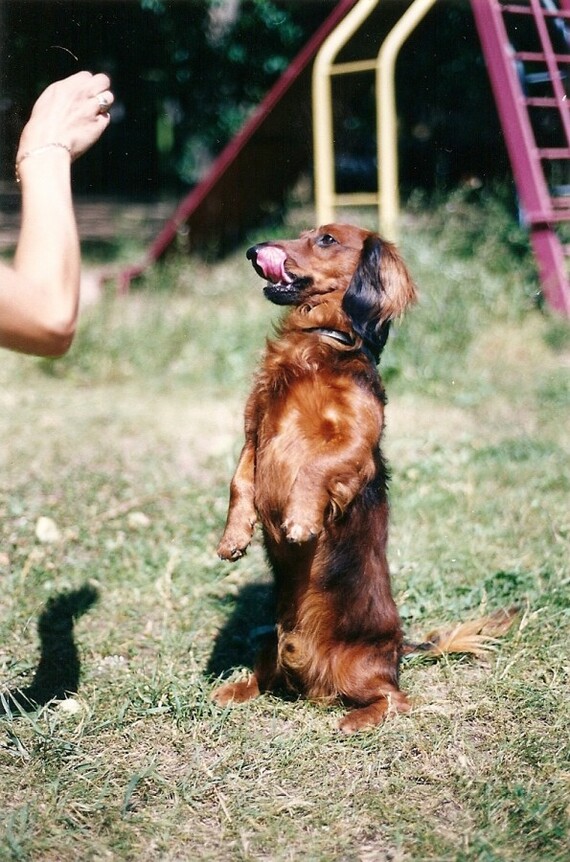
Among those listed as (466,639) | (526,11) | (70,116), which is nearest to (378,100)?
(526,11)

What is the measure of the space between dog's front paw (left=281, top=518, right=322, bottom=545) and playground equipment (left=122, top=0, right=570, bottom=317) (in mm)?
5173

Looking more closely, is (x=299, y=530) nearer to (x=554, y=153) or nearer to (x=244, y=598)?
(x=244, y=598)

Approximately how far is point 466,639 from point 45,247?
1.98 meters

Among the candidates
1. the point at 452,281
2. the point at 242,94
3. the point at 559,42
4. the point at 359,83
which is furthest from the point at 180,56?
the point at 452,281

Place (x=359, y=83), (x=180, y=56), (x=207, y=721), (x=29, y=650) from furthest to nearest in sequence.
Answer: (x=180, y=56) < (x=359, y=83) < (x=29, y=650) < (x=207, y=721)

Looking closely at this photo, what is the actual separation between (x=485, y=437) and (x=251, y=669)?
2.82 meters

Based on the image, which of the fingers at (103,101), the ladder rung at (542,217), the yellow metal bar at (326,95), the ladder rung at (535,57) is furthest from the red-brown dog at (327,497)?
the yellow metal bar at (326,95)

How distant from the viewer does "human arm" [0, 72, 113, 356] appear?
5.69 feet

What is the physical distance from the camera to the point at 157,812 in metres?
2.27

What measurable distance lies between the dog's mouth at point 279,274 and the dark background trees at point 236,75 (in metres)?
7.46

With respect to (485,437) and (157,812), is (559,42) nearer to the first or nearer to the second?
(485,437)

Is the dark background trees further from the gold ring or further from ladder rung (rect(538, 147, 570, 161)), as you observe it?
the gold ring

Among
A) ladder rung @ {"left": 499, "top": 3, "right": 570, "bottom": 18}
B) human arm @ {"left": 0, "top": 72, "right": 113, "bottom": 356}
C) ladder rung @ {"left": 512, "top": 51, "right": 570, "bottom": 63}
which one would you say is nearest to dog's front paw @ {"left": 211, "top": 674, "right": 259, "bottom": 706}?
human arm @ {"left": 0, "top": 72, "right": 113, "bottom": 356}

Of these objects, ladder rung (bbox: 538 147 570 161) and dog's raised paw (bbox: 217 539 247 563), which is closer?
dog's raised paw (bbox: 217 539 247 563)
